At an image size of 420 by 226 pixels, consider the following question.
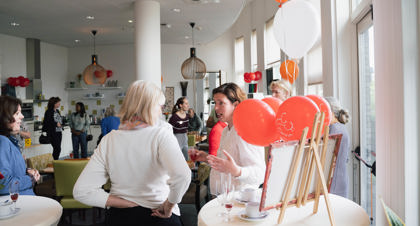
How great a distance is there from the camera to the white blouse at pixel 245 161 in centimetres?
217

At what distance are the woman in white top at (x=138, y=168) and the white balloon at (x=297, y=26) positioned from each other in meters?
1.70

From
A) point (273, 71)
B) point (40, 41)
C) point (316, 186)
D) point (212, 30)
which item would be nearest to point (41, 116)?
point (40, 41)

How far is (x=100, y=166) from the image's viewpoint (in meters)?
1.93

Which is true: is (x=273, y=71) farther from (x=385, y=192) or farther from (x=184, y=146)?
(x=385, y=192)

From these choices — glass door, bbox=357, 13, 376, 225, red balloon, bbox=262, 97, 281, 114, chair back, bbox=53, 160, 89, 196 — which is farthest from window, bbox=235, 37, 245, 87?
red balloon, bbox=262, 97, 281, 114

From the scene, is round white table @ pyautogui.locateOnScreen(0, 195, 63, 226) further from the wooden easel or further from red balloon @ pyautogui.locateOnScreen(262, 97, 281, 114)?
red balloon @ pyautogui.locateOnScreen(262, 97, 281, 114)

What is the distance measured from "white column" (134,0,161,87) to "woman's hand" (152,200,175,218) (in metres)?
4.01

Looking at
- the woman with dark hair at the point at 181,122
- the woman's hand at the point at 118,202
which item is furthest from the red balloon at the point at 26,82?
the woman's hand at the point at 118,202

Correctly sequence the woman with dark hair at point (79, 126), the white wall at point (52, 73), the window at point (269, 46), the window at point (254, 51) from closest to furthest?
the woman with dark hair at point (79, 126), the window at point (269, 46), the white wall at point (52, 73), the window at point (254, 51)

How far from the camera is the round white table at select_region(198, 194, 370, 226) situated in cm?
178

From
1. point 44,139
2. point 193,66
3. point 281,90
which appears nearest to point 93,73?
point 44,139

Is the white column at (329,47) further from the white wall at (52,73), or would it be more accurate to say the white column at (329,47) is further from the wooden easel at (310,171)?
the white wall at (52,73)

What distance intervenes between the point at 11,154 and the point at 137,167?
133 cm

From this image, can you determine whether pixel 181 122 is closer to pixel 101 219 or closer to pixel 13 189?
pixel 101 219
